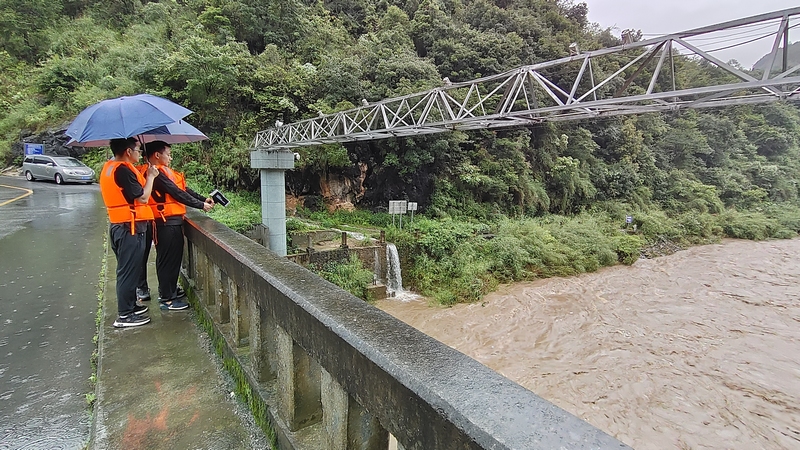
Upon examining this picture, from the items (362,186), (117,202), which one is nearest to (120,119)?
(117,202)

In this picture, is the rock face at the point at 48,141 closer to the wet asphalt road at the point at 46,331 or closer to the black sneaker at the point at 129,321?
the wet asphalt road at the point at 46,331

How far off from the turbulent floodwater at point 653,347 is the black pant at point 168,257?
718 cm

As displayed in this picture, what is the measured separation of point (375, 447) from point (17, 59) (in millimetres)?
33909

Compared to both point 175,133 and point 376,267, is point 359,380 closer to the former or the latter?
point 175,133

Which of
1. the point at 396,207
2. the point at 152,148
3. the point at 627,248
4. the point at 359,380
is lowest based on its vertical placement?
the point at 627,248

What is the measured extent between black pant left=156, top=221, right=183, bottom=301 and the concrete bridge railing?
1058 millimetres

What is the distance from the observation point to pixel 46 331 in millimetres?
2674

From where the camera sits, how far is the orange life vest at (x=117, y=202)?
243 centimetres

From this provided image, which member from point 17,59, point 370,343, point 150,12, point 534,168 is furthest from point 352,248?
point 17,59

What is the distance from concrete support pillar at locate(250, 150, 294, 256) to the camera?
11461mm

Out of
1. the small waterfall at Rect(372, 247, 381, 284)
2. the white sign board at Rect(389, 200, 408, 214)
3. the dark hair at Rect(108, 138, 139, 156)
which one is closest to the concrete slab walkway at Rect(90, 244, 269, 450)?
the dark hair at Rect(108, 138, 139, 156)

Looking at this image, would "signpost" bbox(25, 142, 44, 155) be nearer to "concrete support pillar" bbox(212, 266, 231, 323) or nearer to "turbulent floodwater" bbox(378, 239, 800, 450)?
"turbulent floodwater" bbox(378, 239, 800, 450)

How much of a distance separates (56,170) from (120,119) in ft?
53.2

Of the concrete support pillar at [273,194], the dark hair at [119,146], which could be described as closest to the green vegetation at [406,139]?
the concrete support pillar at [273,194]
